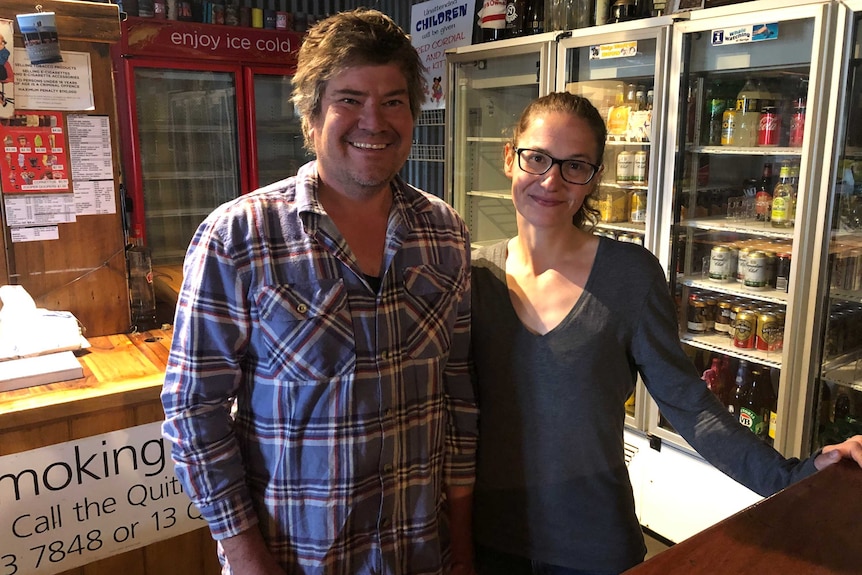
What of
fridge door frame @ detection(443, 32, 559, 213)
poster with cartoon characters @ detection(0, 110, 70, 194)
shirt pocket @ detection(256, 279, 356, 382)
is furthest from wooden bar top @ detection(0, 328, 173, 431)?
fridge door frame @ detection(443, 32, 559, 213)

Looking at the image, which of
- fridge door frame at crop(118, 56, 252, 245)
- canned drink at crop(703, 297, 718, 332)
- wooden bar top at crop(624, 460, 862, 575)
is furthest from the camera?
fridge door frame at crop(118, 56, 252, 245)

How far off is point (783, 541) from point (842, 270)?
6.79 ft

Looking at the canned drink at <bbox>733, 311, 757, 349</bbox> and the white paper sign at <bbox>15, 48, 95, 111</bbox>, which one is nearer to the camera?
the white paper sign at <bbox>15, 48, 95, 111</bbox>

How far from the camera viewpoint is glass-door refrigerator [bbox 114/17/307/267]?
4.29 m

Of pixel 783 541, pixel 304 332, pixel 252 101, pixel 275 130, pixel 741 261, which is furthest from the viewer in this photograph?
pixel 275 130

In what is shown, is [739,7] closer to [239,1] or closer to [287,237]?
[287,237]

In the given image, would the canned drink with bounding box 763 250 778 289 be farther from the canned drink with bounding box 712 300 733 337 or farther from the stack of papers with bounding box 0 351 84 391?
the stack of papers with bounding box 0 351 84 391

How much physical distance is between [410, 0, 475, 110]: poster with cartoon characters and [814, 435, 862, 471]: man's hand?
11.1 feet

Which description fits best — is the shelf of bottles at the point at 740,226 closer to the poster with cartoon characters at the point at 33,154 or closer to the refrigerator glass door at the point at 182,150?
the poster with cartoon characters at the point at 33,154

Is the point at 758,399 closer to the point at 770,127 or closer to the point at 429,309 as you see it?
the point at 770,127

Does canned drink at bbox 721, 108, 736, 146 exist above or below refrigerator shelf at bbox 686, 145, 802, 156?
above

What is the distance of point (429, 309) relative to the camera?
1433 mm

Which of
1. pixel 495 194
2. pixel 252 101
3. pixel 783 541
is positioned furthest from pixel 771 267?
pixel 252 101

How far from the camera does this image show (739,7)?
2660 millimetres
